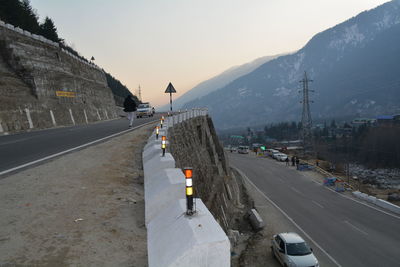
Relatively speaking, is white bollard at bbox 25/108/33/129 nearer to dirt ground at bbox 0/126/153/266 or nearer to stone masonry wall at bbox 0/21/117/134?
stone masonry wall at bbox 0/21/117/134

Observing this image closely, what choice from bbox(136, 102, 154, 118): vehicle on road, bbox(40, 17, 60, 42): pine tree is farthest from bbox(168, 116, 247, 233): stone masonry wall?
bbox(40, 17, 60, 42): pine tree

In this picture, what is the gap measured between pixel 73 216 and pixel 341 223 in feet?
77.3

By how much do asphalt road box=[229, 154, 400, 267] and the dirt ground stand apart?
14598mm

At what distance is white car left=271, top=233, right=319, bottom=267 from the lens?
14.3 meters

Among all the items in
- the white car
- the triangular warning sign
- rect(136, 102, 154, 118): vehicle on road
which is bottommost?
the white car

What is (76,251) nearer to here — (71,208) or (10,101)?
(71,208)

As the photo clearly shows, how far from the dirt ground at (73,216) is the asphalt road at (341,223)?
47.9 ft

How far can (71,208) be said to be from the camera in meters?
5.40

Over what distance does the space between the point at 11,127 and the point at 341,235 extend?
24408mm

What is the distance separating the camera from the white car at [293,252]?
562 inches

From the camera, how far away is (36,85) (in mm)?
25500

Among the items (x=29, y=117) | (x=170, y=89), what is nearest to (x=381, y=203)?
(x=170, y=89)

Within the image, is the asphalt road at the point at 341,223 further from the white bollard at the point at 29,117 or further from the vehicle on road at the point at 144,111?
the white bollard at the point at 29,117

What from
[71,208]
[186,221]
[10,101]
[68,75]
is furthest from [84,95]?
[186,221]
